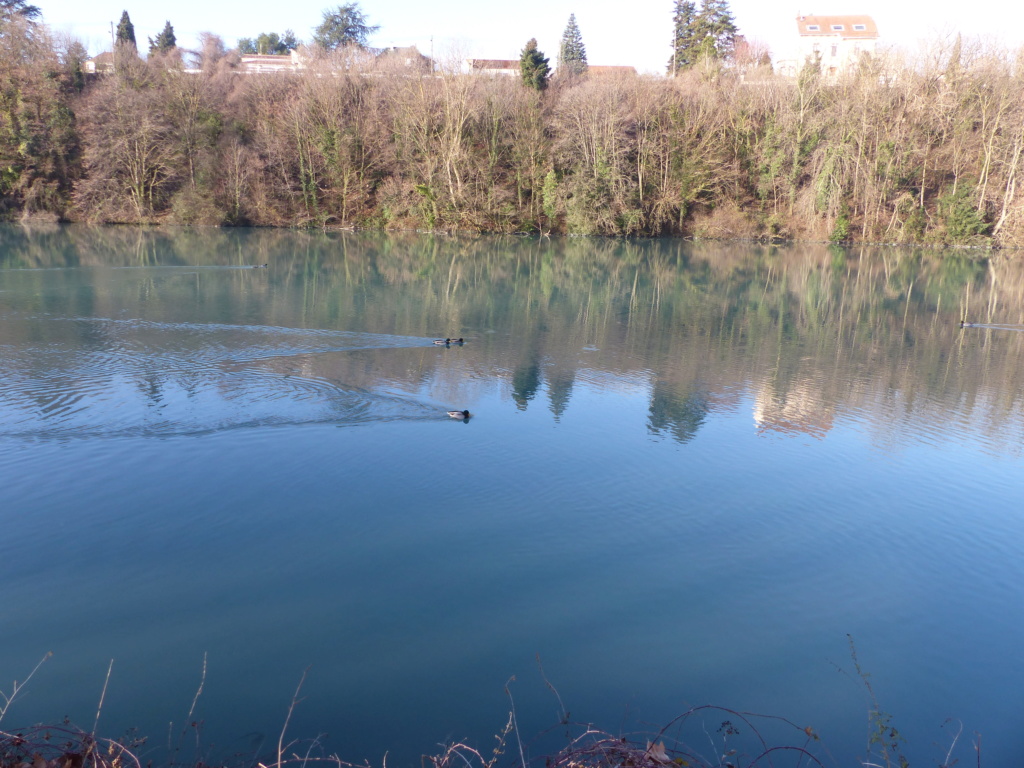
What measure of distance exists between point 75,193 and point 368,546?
4762 centimetres

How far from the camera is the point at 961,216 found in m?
45.9

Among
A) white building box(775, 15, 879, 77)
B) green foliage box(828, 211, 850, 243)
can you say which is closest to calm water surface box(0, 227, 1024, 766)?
green foliage box(828, 211, 850, 243)

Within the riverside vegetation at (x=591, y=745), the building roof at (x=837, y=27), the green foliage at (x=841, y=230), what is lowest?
the riverside vegetation at (x=591, y=745)

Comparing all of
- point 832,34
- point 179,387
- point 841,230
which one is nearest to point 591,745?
point 179,387

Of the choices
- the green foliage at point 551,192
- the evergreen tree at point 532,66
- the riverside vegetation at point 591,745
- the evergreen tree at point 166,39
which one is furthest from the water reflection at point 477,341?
the evergreen tree at point 166,39

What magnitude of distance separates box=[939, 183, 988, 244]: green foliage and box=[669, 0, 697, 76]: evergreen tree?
27.7m

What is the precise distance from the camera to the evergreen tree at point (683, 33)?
66.8 m

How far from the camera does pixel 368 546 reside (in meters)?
8.27

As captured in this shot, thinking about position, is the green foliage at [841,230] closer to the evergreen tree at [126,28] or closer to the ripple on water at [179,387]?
the ripple on water at [179,387]

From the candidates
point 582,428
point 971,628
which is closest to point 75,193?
point 582,428

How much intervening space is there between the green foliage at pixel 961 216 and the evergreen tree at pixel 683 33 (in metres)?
27.7

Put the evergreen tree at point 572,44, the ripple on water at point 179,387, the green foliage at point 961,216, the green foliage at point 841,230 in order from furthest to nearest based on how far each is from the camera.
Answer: the evergreen tree at point 572,44 < the green foliage at point 841,230 < the green foliage at point 961,216 < the ripple on water at point 179,387

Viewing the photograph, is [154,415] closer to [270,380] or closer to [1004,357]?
[270,380]

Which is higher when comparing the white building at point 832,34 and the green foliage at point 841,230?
the white building at point 832,34
